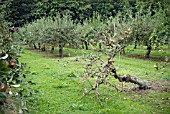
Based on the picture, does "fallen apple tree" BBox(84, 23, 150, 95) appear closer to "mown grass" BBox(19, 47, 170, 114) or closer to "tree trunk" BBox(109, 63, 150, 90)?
"tree trunk" BBox(109, 63, 150, 90)

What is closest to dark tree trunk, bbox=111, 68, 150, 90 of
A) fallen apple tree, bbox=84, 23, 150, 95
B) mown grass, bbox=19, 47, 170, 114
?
fallen apple tree, bbox=84, 23, 150, 95

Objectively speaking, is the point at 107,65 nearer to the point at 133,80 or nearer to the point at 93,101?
the point at 93,101

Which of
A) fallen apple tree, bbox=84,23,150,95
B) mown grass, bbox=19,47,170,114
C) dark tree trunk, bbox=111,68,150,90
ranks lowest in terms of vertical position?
mown grass, bbox=19,47,170,114

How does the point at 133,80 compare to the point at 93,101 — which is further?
the point at 133,80

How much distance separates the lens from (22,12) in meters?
47.2

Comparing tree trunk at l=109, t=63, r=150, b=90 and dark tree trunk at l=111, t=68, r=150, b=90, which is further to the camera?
dark tree trunk at l=111, t=68, r=150, b=90

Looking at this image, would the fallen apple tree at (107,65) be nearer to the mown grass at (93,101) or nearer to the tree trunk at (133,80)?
the tree trunk at (133,80)

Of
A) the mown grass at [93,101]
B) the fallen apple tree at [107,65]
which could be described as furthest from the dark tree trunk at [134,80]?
the mown grass at [93,101]

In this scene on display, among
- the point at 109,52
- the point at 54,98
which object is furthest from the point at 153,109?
the point at 54,98

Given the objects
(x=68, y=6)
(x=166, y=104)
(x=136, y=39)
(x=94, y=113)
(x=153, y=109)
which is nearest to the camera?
(x=94, y=113)

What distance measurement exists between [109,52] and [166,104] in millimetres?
2205

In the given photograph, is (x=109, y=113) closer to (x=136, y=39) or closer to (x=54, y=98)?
(x=54, y=98)

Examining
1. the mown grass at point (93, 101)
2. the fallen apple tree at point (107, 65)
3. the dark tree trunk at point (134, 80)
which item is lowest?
the mown grass at point (93, 101)

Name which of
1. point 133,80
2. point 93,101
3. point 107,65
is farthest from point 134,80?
point 93,101
